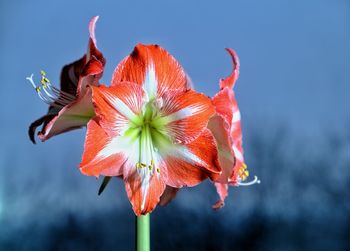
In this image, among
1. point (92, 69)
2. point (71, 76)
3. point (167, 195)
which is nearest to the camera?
point (92, 69)

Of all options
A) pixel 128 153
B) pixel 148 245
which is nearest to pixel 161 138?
pixel 128 153

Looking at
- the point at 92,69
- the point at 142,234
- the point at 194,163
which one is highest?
the point at 92,69

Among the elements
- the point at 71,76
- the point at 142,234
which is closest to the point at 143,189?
the point at 142,234

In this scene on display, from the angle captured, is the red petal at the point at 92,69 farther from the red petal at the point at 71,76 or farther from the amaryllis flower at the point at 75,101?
the red petal at the point at 71,76

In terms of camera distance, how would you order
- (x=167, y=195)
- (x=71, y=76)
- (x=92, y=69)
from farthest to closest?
(x=71, y=76), (x=167, y=195), (x=92, y=69)

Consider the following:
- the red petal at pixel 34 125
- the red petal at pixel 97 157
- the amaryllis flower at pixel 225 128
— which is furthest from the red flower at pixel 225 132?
the red petal at pixel 34 125

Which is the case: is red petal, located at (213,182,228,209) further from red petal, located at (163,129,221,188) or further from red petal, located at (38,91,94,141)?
red petal, located at (38,91,94,141)

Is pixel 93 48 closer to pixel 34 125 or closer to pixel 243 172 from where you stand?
pixel 34 125
